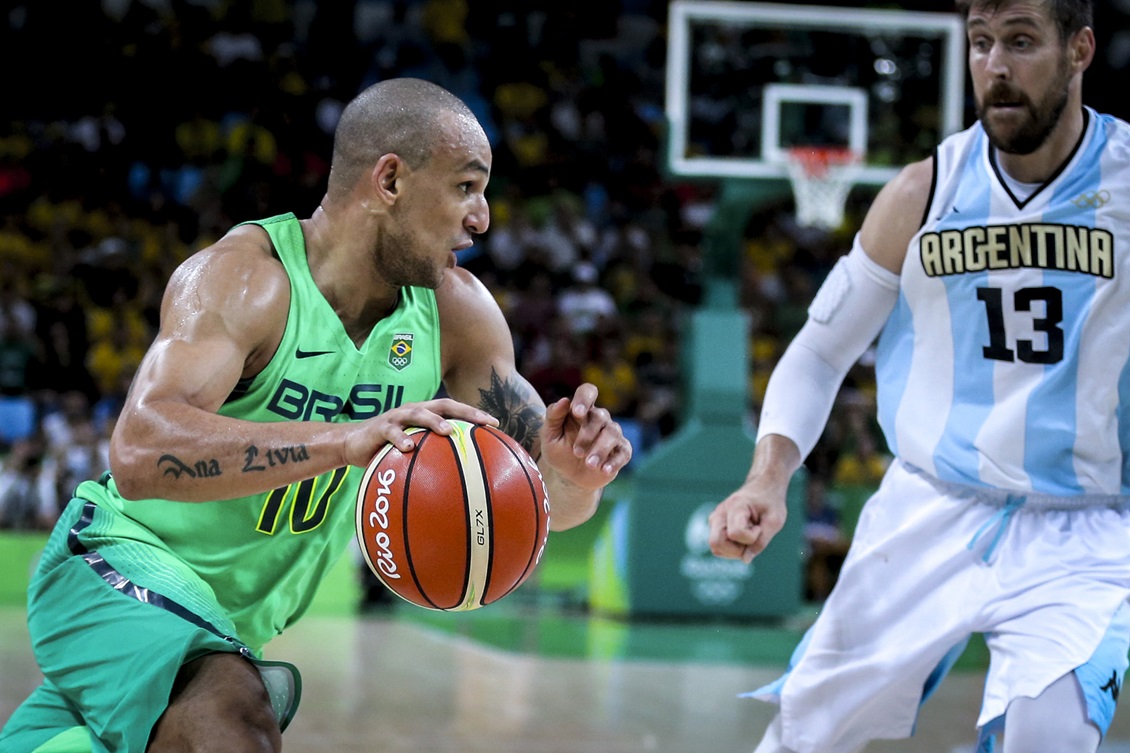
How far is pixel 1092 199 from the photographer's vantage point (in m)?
3.27

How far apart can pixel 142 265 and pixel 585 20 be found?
23.8ft

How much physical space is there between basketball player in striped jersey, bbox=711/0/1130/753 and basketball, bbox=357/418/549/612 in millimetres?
599

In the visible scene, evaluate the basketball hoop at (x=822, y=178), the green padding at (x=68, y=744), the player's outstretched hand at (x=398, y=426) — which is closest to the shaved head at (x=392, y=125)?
the player's outstretched hand at (x=398, y=426)

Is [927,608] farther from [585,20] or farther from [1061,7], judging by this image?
[585,20]

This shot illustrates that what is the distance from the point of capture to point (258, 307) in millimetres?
3107

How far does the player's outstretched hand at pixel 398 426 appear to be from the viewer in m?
2.69

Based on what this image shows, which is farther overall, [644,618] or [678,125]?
[644,618]

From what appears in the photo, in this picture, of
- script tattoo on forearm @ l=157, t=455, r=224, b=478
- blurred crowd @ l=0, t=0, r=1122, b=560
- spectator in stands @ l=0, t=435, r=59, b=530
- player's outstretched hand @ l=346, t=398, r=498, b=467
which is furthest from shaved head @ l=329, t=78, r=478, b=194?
blurred crowd @ l=0, t=0, r=1122, b=560

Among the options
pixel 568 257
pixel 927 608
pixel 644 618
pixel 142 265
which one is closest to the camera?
pixel 927 608

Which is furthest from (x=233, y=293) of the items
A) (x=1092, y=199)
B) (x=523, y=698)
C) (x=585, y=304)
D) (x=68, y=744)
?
(x=585, y=304)

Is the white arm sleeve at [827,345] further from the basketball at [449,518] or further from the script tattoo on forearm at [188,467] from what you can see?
the script tattoo on forearm at [188,467]

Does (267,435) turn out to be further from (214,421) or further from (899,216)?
(899,216)

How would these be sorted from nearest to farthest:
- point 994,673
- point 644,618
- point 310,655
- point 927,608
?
point 994,673 → point 927,608 → point 310,655 → point 644,618

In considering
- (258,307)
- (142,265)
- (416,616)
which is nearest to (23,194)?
(142,265)
